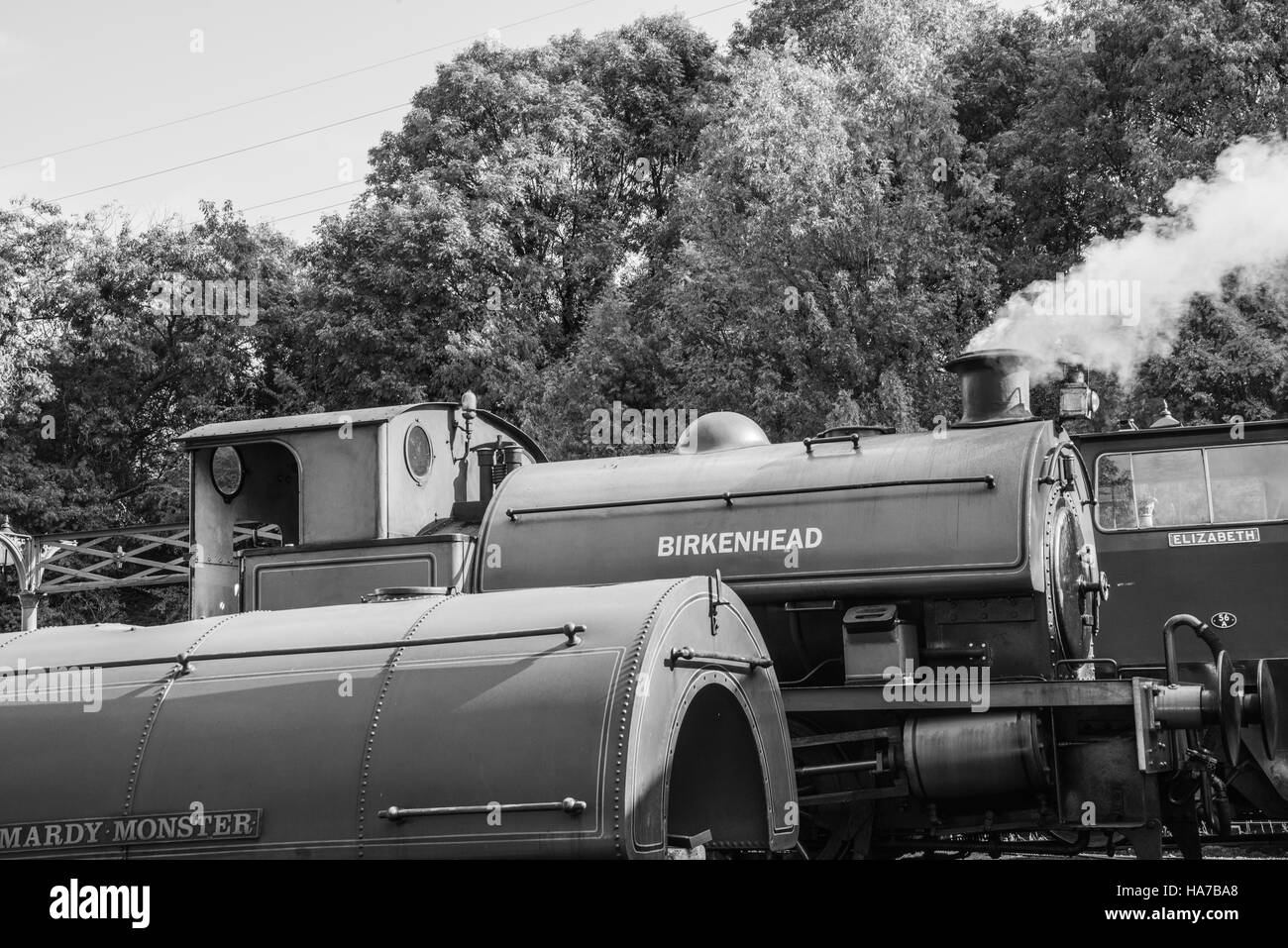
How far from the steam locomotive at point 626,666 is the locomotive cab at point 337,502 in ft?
0.06

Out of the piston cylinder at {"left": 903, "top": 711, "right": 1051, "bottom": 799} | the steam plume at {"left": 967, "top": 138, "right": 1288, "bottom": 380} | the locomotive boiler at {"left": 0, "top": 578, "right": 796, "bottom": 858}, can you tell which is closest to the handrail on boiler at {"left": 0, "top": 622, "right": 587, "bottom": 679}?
the locomotive boiler at {"left": 0, "top": 578, "right": 796, "bottom": 858}

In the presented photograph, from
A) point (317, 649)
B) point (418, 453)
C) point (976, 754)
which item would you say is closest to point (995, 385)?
point (976, 754)

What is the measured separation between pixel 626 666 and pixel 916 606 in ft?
11.0

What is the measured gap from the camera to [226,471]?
869 centimetres

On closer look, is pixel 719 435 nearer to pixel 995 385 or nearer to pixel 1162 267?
pixel 995 385

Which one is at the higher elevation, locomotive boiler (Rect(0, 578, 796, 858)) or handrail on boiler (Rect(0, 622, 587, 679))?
handrail on boiler (Rect(0, 622, 587, 679))

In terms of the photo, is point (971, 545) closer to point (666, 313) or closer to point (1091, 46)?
point (1091, 46)

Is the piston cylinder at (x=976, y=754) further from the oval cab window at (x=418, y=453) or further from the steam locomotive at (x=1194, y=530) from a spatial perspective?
the steam locomotive at (x=1194, y=530)

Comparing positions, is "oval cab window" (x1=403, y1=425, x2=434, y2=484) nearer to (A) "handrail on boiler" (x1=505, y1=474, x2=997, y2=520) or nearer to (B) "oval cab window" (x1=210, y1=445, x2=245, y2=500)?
(A) "handrail on boiler" (x1=505, y1=474, x2=997, y2=520)

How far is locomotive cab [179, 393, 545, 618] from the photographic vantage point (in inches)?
312

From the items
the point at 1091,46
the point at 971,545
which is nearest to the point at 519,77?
the point at 1091,46

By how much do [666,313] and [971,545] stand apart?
18.3m

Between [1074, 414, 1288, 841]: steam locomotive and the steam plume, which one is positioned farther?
[1074, 414, 1288, 841]: steam locomotive

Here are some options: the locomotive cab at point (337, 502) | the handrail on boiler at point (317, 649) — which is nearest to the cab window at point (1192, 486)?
the locomotive cab at point (337, 502)
